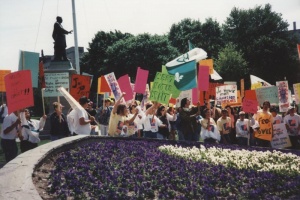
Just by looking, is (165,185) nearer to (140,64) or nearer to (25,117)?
(25,117)

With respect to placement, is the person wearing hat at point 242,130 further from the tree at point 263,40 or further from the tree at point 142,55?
the tree at point 263,40

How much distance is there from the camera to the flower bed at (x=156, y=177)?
4.74 metres

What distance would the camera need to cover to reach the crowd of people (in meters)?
9.01

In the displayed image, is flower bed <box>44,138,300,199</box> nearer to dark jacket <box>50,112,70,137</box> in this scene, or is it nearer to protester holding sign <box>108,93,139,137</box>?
protester holding sign <box>108,93,139,137</box>

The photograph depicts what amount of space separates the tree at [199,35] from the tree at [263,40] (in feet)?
5.04

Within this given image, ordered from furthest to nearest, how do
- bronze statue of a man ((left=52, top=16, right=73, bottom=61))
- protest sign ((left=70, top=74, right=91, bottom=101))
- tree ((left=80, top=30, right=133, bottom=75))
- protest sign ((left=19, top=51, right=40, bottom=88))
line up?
tree ((left=80, top=30, right=133, bottom=75)), bronze statue of a man ((left=52, top=16, right=73, bottom=61)), protest sign ((left=70, top=74, right=91, bottom=101)), protest sign ((left=19, top=51, right=40, bottom=88))

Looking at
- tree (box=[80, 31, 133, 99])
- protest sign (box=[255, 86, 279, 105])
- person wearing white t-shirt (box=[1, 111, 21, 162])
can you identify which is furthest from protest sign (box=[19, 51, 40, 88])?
tree (box=[80, 31, 133, 99])

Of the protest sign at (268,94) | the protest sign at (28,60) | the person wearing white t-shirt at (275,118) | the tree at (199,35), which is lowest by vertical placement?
the person wearing white t-shirt at (275,118)

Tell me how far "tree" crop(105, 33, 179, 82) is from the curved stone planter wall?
45.4 m

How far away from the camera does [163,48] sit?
52.2 meters

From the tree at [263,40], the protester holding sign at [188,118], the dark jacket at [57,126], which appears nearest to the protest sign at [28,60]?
the dark jacket at [57,126]

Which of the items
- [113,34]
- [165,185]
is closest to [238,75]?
[113,34]

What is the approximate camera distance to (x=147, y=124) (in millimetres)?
12383

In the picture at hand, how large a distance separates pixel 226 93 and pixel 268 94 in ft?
5.58
